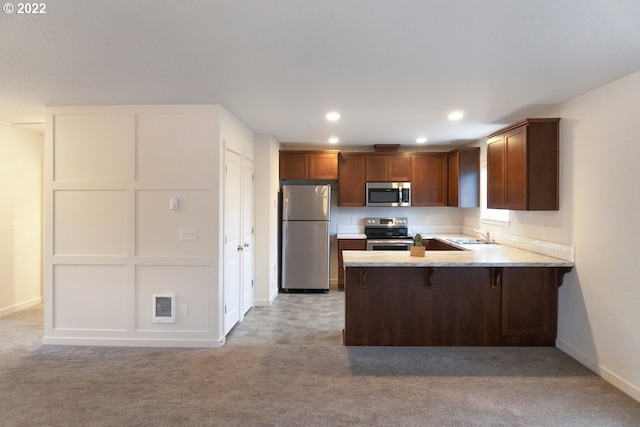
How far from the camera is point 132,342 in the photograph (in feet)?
12.3

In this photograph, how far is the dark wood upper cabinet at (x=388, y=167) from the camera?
6.21m

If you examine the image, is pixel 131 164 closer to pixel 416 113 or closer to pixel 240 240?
pixel 240 240

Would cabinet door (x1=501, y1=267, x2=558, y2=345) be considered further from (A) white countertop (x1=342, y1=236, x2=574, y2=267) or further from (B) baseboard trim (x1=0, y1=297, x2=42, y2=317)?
(B) baseboard trim (x1=0, y1=297, x2=42, y2=317)

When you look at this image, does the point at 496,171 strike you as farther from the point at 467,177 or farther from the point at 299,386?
the point at 299,386

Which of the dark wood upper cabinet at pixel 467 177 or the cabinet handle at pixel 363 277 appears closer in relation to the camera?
the cabinet handle at pixel 363 277

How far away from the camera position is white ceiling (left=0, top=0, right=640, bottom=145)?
187cm

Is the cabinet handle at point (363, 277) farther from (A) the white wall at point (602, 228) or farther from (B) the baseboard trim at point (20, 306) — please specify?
(B) the baseboard trim at point (20, 306)

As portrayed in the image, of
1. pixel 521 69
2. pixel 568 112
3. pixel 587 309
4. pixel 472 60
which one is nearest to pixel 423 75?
pixel 472 60

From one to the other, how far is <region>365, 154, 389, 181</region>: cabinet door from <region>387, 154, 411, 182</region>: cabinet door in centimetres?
7

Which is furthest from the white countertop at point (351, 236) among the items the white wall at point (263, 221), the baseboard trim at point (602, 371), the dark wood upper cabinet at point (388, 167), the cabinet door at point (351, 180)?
the baseboard trim at point (602, 371)

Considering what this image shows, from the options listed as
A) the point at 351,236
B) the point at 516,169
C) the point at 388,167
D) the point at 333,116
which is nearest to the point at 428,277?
the point at 516,169

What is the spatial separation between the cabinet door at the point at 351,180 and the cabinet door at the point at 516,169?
249 centimetres

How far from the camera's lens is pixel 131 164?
3738mm

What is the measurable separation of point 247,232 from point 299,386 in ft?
7.91
